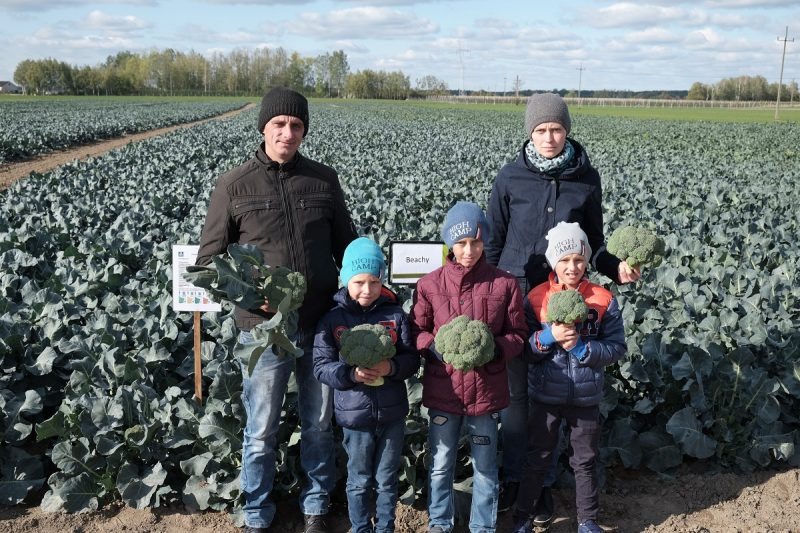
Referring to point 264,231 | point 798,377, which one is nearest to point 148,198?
point 264,231

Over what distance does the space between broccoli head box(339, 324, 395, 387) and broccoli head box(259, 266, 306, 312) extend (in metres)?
0.30

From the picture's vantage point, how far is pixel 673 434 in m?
4.36

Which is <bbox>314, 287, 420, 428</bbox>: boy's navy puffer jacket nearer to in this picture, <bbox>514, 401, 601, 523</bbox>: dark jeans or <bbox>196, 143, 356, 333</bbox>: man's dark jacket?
<bbox>196, 143, 356, 333</bbox>: man's dark jacket

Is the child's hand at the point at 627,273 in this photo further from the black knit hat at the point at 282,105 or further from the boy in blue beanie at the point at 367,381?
the black knit hat at the point at 282,105

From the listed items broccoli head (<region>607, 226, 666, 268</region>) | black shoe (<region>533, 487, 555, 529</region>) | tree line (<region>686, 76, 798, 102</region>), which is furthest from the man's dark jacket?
tree line (<region>686, 76, 798, 102</region>)

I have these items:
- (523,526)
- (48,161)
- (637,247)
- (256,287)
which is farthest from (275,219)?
(48,161)

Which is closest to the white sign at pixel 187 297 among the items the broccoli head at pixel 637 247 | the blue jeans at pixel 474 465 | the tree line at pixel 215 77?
the blue jeans at pixel 474 465

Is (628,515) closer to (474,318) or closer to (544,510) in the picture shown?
(544,510)

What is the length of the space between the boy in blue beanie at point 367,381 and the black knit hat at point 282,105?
0.71 metres

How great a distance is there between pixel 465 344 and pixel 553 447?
3.24 ft

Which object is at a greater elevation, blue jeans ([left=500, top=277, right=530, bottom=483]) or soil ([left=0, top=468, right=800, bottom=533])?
blue jeans ([left=500, top=277, right=530, bottom=483])

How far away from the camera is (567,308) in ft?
10.8

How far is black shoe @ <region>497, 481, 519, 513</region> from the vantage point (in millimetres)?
3996

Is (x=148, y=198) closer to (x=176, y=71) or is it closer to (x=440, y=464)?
(x=440, y=464)
